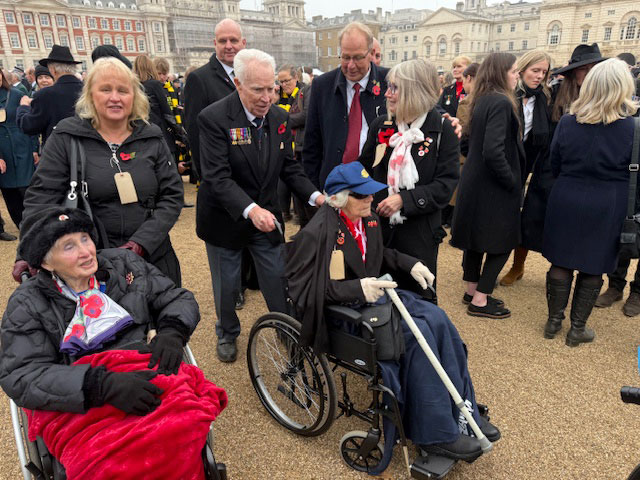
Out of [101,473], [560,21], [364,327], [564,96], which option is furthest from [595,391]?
[560,21]

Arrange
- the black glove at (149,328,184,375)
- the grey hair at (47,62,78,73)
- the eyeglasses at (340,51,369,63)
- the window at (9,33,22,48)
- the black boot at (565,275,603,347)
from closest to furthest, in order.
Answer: the black glove at (149,328,184,375), the eyeglasses at (340,51,369,63), the black boot at (565,275,603,347), the grey hair at (47,62,78,73), the window at (9,33,22,48)

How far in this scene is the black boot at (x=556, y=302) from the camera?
3.55m

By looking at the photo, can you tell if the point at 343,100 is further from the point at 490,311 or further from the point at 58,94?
the point at 58,94

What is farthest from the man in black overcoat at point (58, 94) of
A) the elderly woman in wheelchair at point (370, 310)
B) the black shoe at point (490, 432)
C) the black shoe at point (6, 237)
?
the black shoe at point (490, 432)

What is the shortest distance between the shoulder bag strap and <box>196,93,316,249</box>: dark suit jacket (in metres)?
2.29

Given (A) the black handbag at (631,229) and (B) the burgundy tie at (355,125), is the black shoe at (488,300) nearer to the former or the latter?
(A) the black handbag at (631,229)

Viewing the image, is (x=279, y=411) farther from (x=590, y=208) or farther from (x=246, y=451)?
(x=590, y=208)

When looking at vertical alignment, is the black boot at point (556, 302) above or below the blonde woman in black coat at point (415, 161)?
below

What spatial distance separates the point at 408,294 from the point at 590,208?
5.94 ft

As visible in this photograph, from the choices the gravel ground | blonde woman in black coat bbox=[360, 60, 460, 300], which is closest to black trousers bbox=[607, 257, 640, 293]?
the gravel ground

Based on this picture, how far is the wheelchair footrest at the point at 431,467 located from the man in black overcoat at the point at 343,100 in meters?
2.26

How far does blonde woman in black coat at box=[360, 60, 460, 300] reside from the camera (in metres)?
2.78

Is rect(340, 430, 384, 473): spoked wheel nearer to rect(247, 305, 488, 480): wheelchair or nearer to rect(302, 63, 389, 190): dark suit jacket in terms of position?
rect(247, 305, 488, 480): wheelchair

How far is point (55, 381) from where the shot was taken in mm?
1640
